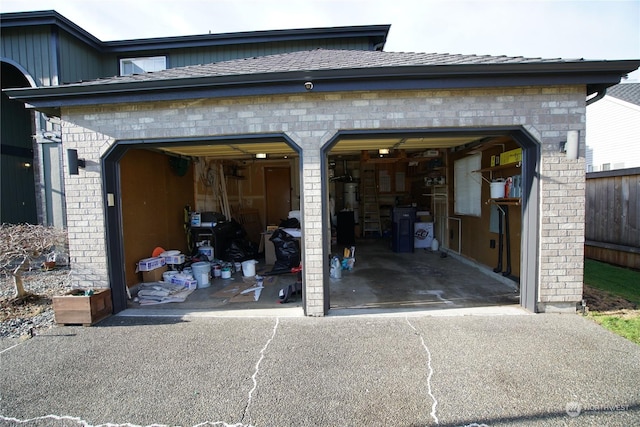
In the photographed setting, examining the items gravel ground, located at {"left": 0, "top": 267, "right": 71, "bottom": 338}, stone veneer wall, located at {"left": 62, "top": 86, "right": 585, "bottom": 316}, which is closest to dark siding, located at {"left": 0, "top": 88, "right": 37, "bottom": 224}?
gravel ground, located at {"left": 0, "top": 267, "right": 71, "bottom": 338}

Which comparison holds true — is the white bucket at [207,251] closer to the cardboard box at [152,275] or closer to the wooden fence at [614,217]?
A: the cardboard box at [152,275]

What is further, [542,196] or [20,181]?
[20,181]

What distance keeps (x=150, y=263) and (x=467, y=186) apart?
683 cm

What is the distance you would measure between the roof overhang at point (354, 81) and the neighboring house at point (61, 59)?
13.5 ft

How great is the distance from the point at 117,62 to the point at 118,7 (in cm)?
146

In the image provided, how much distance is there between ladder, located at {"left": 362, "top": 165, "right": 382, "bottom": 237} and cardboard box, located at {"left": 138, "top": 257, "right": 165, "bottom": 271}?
767 centimetres

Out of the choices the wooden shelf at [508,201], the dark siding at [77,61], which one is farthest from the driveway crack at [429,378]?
the dark siding at [77,61]

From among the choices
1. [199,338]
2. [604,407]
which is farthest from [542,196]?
[199,338]

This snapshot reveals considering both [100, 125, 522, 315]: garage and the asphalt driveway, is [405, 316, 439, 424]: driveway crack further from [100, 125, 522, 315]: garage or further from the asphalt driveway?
[100, 125, 522, 315]: garage

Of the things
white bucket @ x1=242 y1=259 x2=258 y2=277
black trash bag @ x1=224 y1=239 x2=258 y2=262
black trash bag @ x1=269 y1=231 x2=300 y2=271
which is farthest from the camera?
black trash bag @ x1=224 y1=239 x2=258 y2=262

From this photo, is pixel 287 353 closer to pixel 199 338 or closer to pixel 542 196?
pixel 199 338

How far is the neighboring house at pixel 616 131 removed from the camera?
1123 cm

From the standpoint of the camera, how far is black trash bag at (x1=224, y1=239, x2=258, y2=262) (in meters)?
7.50

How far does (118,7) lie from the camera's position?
789 cm
